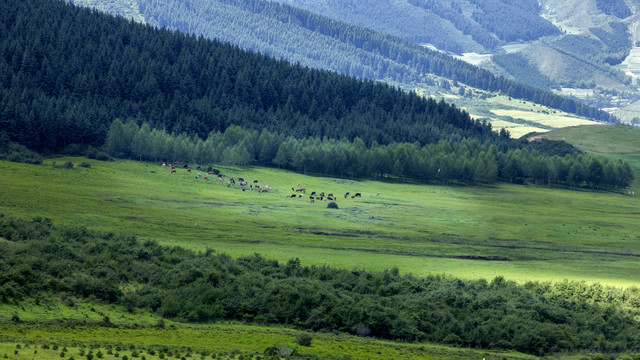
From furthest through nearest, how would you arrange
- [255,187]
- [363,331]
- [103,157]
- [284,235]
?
[103,157] → [255,187] → [284,235] → [363,331]

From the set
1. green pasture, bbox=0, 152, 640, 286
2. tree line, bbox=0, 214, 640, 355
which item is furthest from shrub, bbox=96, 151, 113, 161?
tree line, bbox=0, 214, 640, 355

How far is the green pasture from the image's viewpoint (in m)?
87.3

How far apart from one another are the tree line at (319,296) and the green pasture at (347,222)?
9293 millimetres

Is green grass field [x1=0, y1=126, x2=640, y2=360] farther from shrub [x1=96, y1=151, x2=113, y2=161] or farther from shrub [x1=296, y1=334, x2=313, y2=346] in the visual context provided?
shrub [x1=96, y1=151, x2=113, y2=161]

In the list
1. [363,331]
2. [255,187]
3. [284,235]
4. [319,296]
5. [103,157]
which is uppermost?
[103,157]

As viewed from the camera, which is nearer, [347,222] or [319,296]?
[319,296]

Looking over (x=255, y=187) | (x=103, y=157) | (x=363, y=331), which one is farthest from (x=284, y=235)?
(x=103, y=157)

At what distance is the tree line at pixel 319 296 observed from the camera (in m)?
59.2

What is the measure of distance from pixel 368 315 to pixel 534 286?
75.1 ft

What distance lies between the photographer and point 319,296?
2462 inches

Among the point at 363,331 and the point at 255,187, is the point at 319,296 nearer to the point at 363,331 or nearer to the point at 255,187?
the point at 363,331

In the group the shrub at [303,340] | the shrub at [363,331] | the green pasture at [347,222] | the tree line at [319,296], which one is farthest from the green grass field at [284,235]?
the tree line at [319,296]

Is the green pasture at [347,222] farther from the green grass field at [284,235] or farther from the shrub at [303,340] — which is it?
the shrub at [303,340]

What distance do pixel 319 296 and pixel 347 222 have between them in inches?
2025
